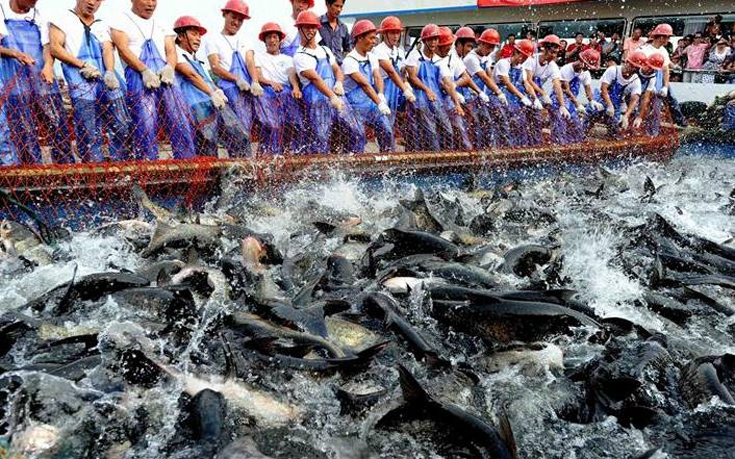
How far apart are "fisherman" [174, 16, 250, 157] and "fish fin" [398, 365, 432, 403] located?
5.47 m

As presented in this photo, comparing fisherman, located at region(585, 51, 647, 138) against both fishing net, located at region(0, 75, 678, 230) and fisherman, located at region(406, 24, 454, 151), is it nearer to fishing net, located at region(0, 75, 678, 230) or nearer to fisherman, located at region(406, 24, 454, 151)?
fisherman, located at region(406, 24, 454, 151)

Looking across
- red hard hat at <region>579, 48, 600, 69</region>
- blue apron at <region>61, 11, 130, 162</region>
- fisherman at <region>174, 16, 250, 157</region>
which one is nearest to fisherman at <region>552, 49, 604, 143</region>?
red hard hat at <region>579, 48, 600, 69</region>

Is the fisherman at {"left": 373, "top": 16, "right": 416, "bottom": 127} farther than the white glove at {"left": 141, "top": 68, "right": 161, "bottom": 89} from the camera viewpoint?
Yes

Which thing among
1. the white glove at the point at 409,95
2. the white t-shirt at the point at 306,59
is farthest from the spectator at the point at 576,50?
the white t-shirt at the point at 306,59

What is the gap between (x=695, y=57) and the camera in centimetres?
1719

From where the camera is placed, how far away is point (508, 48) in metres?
15.1

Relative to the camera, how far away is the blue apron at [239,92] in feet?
26.6

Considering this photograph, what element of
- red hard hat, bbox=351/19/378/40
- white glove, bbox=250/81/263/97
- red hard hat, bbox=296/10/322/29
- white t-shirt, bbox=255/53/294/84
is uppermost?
red hard hat, bbox=296/10/322/29

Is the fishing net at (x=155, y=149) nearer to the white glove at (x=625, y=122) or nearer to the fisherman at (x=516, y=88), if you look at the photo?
the fisherman at (x=516, y=88)

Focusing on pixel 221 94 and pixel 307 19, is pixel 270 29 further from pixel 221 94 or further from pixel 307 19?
pixel 221 94

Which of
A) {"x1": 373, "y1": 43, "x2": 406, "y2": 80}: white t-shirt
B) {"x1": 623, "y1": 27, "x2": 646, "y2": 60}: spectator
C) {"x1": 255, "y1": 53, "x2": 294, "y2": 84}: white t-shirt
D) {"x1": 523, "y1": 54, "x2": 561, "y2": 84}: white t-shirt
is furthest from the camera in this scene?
{"x1": 623, "y1": 27, "x2": 646, "y2": 60}: spectator

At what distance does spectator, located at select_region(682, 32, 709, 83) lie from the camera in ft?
55.8

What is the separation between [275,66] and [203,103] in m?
1.42

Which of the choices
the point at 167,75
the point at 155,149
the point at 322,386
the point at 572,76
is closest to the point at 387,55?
the point at 167,75
